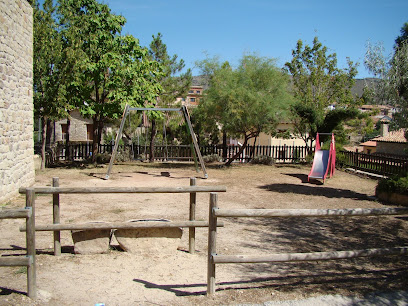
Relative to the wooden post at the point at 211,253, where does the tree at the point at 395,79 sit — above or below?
above

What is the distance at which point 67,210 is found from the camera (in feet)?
28.7

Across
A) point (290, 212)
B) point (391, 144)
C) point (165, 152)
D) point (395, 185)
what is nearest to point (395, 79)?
point (395, 185)

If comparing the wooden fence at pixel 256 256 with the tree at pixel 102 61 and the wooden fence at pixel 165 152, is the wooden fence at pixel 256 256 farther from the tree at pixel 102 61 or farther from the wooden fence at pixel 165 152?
the wooden fence at pixel 165 152

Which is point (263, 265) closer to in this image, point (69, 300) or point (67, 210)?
point (69, 300)

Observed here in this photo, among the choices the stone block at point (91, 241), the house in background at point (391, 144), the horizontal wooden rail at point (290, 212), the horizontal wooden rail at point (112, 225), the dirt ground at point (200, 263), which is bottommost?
the dirt ground at point (200, 263)

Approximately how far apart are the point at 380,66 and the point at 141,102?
1064 centimetres

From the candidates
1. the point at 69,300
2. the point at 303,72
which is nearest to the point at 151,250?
the point at 69,300

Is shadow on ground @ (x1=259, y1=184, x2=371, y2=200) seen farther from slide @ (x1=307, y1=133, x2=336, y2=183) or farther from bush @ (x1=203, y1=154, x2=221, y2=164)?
bush @ (x1=203, y1=154, x2=221, y2=164)

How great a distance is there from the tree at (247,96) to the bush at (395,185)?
24.1ft

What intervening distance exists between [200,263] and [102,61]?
13143 mm

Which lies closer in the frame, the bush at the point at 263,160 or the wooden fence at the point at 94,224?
the wooden fence at the point at 94,224

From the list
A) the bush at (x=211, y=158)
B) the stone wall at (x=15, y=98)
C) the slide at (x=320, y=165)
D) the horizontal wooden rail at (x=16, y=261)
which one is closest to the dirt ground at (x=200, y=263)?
the horizontal wooden rail at (x=16, y=261)

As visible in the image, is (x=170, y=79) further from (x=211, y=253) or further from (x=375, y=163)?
(x=211, y=253)

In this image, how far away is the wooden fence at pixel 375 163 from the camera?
16.5 m
